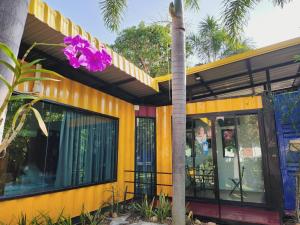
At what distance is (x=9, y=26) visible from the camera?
844 millimetres

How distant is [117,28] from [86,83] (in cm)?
169

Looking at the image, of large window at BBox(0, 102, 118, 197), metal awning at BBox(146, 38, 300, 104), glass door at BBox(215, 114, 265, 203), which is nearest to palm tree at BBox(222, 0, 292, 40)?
metal awning at BBox(146, 38, 300, 104)

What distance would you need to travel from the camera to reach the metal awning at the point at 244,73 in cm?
520

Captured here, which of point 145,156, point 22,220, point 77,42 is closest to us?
point 77,42

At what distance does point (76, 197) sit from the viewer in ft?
16.0

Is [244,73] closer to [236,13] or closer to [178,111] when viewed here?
[236,13]

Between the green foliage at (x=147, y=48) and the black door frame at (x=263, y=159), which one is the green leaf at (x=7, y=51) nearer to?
the black door frame at (x=263, y=159)

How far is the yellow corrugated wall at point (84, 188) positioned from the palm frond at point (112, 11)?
1.78 metres

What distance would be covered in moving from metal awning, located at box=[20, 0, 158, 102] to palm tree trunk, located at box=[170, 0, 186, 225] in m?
1.19

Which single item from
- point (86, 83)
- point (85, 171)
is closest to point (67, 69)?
point (86, 83)

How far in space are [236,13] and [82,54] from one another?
589 cm

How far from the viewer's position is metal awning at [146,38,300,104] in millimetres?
5195

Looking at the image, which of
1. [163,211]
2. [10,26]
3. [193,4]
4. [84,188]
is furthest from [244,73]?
[10,26]

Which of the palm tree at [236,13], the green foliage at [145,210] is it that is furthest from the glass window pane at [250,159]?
the green foliage at [145,210]
